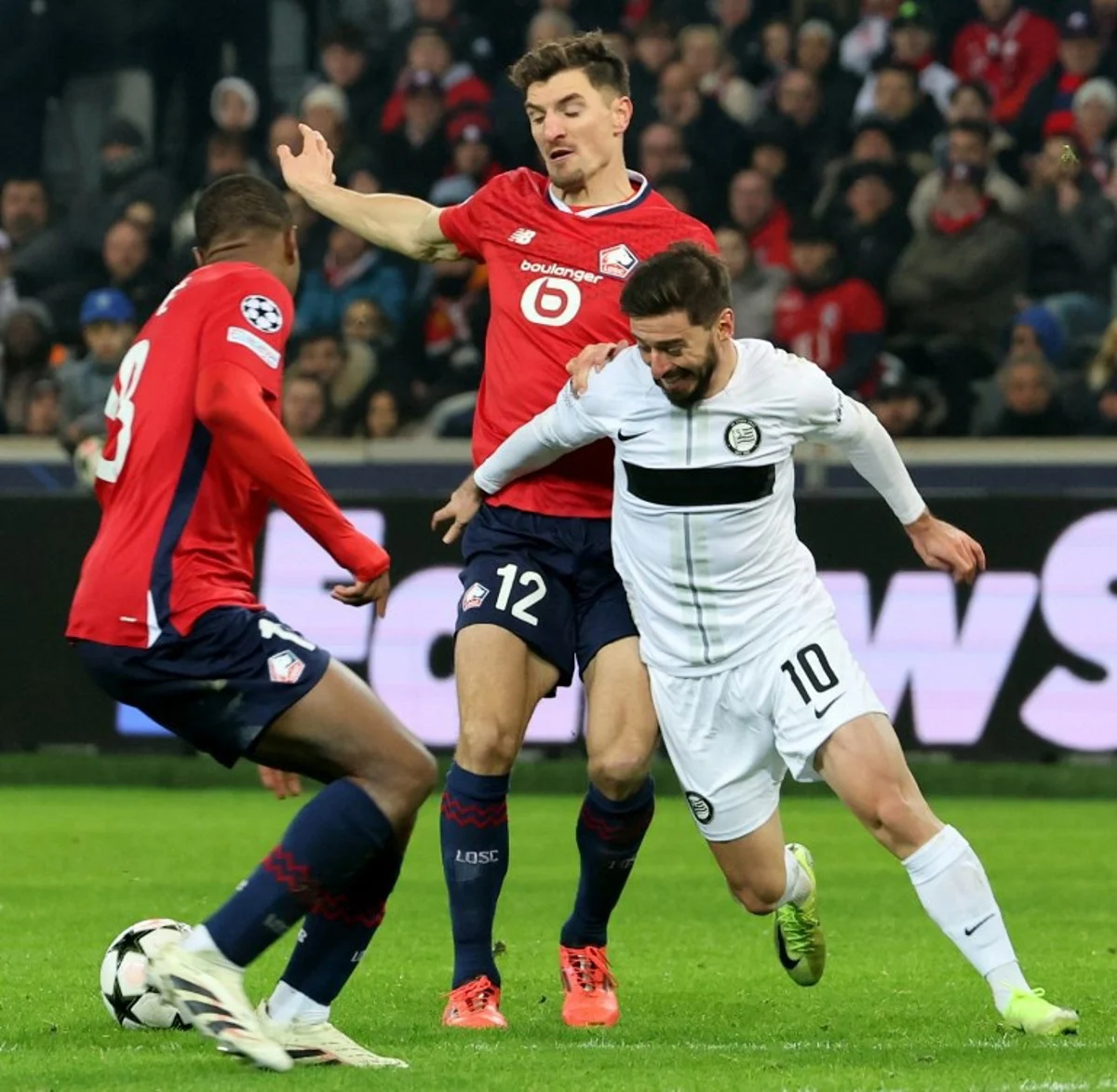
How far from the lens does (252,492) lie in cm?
566

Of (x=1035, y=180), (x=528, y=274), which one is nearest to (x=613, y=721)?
(x=528, y=274)

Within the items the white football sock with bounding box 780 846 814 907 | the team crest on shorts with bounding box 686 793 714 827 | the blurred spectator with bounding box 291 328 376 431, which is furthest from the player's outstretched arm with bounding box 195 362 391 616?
the blurred spectator with bounding box 291 328 376 431

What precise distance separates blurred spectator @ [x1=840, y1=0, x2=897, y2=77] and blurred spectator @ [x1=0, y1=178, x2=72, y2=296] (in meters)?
5.57

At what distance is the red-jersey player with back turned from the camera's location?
6461mm

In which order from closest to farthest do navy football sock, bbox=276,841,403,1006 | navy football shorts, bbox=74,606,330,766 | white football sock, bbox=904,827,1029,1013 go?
navy football shorts, bbox=74,606,330,766 < navy football sock, bbox=276,841,403,1006 < white football sock, bbox=904,827,1029,1013


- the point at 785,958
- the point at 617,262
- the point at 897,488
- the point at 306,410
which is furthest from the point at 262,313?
the point at 306,410

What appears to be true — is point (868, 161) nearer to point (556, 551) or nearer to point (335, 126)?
point (335, 126)

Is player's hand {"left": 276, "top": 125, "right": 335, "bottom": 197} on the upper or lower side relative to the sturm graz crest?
upper

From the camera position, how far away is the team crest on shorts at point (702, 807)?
641 cm

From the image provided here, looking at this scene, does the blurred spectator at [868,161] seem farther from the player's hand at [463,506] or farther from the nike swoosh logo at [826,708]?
the nike swoosh logo at [826,708]

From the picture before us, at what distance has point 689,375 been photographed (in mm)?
6145

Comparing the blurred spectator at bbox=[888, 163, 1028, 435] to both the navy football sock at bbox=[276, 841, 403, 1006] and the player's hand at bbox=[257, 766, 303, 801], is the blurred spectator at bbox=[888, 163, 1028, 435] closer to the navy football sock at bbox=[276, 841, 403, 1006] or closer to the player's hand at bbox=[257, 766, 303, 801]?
the player's hand at bbox=[257, 766, 303, 801]

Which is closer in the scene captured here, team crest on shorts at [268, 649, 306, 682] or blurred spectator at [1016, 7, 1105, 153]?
team crest on shorts at [268, 649, 306, 682]

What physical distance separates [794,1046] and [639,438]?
1.58 metres
